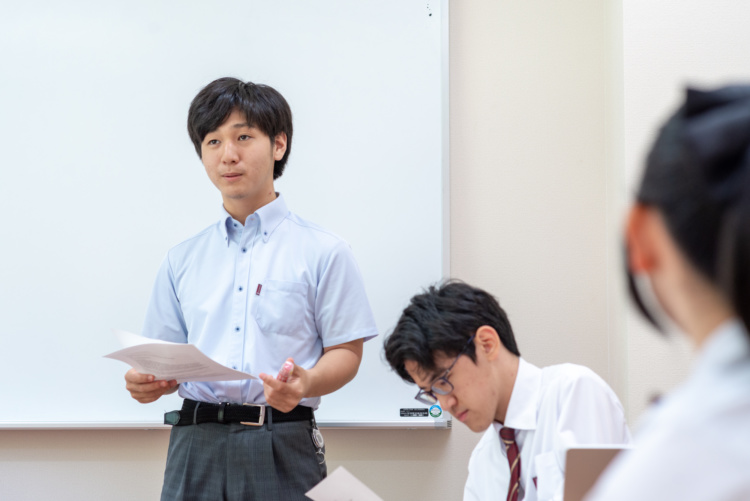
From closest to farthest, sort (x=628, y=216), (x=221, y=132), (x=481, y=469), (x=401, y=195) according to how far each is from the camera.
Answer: (x=628, y=216)
(x=481, y=469)
(x=221, y=132)
(x=401, y=195)

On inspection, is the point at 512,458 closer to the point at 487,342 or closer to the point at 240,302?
the point at 487,342

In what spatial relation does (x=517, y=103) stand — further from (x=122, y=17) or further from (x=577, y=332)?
(x=122, y=17)

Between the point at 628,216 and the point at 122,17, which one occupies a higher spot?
the point at 122,17

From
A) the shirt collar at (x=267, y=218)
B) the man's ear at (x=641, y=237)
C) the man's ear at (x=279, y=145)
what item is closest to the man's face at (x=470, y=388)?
the shirt collar at (x=267, y=218)

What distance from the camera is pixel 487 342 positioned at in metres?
1.57

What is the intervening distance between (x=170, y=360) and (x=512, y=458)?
2.52 ft

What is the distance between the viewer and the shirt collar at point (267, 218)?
1940 mm

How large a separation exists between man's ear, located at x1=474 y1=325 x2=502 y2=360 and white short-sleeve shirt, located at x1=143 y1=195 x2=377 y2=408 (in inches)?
14.6

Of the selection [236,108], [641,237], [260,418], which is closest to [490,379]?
[260,418]

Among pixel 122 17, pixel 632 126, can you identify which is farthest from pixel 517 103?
pixel 122 17

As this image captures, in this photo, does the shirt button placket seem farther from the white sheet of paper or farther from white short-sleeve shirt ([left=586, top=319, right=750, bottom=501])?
white short-sleeve shirt ([left=586, top=319, right=750, bottom=501])

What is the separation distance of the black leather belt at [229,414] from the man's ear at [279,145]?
0.69 m

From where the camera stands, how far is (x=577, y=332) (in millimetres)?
2396

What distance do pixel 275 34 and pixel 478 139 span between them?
2.53 ft
